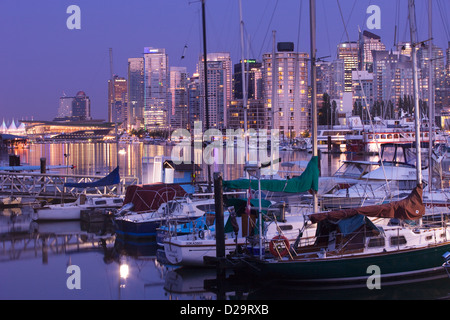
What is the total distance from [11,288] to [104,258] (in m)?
4.43

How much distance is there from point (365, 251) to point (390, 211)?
1.46 meters

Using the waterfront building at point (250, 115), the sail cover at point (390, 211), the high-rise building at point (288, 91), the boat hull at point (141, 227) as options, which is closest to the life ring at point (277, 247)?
the sail cover at point (390, 211)

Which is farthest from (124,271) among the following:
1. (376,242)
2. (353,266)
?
(376,242)

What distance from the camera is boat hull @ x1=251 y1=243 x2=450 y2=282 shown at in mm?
15766

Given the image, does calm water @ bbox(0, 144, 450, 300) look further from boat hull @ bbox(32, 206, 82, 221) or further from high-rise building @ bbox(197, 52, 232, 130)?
high-rise building @ bbox(197, 52, 232, 130)

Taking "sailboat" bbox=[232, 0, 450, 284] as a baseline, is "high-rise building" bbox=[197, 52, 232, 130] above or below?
above

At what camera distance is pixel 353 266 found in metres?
15.8

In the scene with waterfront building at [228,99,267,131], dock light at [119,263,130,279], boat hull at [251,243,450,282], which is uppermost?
waterfront building at [228,99,267,131]

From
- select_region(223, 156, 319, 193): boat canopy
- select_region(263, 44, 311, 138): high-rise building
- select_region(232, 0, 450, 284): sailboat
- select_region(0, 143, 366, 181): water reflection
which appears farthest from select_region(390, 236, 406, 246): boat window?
select_region(263, 44, 311, 138): high-rise building

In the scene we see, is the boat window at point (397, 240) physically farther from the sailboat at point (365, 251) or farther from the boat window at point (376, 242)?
the boat window at point (376, 242)

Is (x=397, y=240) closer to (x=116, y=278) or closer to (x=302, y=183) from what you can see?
(x=302, y=183)
